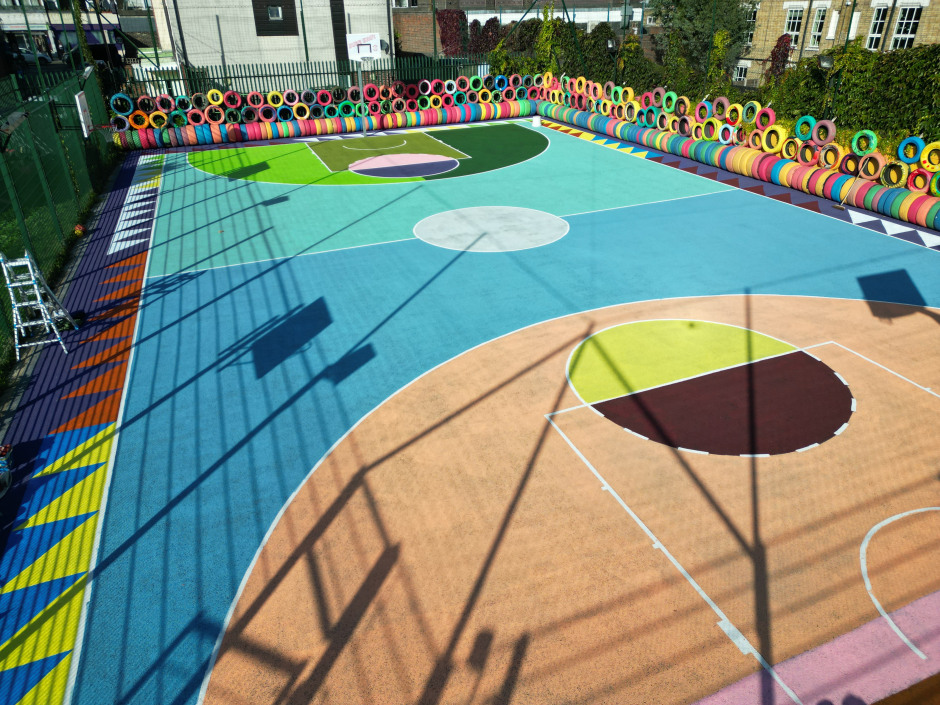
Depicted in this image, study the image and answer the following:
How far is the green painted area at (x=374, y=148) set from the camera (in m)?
25.2

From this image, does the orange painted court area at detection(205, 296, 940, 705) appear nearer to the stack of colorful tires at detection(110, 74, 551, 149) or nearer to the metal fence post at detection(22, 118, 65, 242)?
the metal fence post at detection(22, 118, 65, 242)

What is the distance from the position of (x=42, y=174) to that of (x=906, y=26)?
3899 centimetres

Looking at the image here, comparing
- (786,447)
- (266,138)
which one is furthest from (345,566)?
(266,138)

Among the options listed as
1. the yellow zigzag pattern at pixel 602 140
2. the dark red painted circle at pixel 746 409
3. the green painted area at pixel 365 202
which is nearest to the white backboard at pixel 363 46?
the green painted area at pixel 365 202

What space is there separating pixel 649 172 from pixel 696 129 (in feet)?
9.69

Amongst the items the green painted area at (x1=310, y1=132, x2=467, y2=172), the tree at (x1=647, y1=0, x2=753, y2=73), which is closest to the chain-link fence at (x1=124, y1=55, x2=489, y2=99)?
the green painted area at (x1=310, y1=132, x2=467, y2=172)

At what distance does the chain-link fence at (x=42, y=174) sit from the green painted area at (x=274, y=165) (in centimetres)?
420

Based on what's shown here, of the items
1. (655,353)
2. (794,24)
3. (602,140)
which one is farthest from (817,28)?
(655,353)

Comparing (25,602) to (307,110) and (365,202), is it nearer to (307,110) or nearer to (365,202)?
Result: (365,202)

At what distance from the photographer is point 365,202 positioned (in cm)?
2009

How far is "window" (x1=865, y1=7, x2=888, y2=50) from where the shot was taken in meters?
34.2

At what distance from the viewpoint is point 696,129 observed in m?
23.5

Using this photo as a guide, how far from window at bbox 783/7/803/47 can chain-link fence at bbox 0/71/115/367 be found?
124 ft

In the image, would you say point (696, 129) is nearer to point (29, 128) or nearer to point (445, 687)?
point (29, 128)
